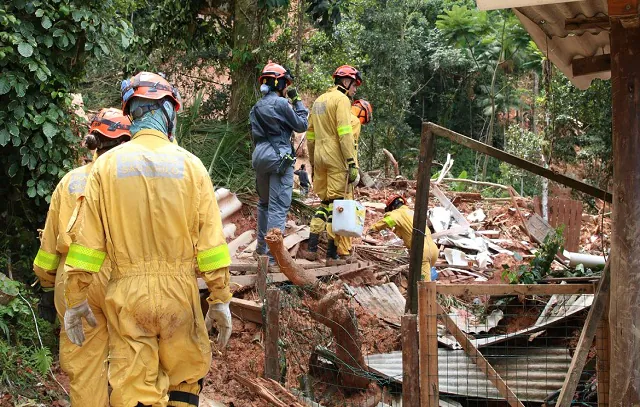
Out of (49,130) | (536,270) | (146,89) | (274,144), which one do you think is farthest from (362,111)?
(146,89)

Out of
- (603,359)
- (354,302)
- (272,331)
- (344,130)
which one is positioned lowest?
(354,302)

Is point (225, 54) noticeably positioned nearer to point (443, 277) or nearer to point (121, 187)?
point (443, 277)

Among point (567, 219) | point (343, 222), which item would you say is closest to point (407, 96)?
point (567, 219)

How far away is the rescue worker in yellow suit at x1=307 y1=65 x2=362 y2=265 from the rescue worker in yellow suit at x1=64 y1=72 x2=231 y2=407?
4.66 m

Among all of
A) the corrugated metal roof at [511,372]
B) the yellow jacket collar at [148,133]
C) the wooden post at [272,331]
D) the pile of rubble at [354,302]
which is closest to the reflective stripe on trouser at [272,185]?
the pile of rubble at [354,302]

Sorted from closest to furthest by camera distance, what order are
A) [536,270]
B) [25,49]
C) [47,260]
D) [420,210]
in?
[47,260]
[420,210]
[25,49]
[536,270]

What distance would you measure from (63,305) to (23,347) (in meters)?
1.30

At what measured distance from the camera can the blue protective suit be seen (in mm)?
8555

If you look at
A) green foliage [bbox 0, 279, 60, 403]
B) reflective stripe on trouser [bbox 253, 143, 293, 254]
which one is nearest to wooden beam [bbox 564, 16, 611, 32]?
reflective stripe on trouser [bbox 253, 143, 293, 254]

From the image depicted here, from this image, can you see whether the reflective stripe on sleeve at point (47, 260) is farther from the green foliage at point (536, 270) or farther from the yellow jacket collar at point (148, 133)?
the green foliage at point (536, 270)

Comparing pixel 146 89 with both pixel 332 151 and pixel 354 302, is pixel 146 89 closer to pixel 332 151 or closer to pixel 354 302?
pixel 354 302

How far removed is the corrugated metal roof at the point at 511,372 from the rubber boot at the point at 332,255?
7.89 feet

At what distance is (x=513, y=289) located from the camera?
5320 mm

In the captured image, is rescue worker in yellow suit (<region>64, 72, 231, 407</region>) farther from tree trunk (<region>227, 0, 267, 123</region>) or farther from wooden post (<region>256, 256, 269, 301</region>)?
tree trunk (<region>227, 0, 267, 123</region>)
